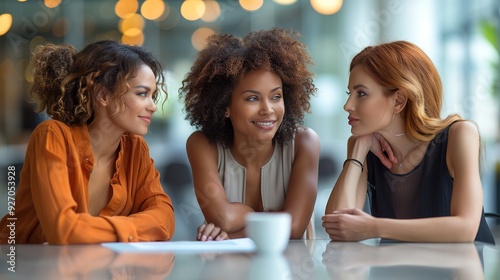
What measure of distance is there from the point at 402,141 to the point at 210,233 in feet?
2.41

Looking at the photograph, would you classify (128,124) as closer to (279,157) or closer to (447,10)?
(279,157)

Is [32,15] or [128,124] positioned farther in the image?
[32,15]

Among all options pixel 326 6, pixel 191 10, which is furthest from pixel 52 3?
pixel 326 6

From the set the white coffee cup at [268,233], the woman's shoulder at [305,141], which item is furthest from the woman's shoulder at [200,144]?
the white coffee cup at [268,233]

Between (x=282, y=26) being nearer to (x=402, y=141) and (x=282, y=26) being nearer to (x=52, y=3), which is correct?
(x=52, y=3)

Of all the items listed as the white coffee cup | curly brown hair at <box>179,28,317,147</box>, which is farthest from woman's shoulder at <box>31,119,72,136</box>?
the white coffee cup

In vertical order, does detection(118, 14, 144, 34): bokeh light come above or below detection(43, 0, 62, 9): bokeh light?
below

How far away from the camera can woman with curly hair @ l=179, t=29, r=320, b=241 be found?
88.1 inches

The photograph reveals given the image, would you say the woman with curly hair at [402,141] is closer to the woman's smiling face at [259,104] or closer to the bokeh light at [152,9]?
the woman's smiling face at [259,104]

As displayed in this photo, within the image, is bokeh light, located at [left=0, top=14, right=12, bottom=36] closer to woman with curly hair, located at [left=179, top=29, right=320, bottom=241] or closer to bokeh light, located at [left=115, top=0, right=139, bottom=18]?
bokeh light, located at [left=115, top=0, right=139, bottom=18]

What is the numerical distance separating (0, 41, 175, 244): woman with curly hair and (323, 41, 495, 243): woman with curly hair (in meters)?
0.65

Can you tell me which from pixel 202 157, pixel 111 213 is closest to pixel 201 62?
pixel 202 157

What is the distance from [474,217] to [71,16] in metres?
5.80

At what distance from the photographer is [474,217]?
1.74 m
